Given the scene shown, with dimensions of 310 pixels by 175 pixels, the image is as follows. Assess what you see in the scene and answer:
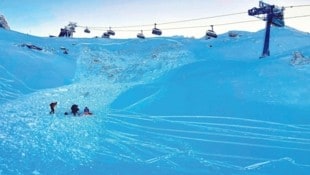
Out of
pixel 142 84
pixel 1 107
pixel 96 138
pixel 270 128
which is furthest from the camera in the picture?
pixel 142 84

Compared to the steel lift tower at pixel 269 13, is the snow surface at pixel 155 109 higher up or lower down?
lower down

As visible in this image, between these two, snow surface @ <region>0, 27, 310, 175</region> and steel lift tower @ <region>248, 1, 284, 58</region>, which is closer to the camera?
snow surface @ <region>0, 27, 310, 175</region>

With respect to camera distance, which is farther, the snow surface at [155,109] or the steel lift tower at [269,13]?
the steel lift tower at [269,13]

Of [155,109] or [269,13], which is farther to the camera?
[269,13]

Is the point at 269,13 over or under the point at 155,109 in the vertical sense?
over

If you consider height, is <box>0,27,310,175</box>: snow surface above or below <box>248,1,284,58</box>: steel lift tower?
below

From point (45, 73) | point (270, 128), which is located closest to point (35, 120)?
point (270, 128)

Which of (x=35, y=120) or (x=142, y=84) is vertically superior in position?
(x=142, y=84)

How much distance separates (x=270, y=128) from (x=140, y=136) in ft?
28.5

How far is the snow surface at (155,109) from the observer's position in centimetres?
2094

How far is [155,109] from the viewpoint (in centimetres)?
3384

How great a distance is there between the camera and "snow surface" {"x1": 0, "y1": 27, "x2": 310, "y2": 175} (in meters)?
20.9

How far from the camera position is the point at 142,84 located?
42844mm

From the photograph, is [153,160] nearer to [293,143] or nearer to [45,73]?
[293,143]
